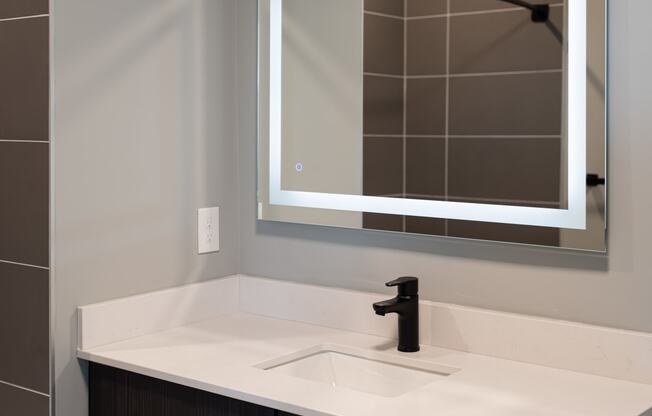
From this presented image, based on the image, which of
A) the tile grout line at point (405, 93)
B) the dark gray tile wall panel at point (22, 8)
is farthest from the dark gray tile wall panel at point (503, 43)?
the dark gray tile wall panel at point (22, 8)

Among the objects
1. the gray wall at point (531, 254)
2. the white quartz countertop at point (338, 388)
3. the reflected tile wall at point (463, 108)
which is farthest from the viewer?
the reflected tile wall at point (463, 108)

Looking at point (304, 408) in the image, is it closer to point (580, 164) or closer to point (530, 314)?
point (530, 314)

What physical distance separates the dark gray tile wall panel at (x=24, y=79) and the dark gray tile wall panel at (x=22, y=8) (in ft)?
0.05

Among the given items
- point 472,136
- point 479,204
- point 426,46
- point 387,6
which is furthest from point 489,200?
point 387,6

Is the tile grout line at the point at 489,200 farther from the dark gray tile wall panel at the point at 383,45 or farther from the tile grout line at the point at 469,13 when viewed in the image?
the tile grout line at the point at 469,13

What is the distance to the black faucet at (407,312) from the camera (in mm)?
1800

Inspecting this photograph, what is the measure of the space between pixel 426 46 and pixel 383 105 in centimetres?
Answer: 17

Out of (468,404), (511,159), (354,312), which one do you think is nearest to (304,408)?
(468,404)

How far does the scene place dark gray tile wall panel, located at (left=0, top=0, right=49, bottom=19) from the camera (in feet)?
5.79

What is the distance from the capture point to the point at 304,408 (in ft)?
4.78

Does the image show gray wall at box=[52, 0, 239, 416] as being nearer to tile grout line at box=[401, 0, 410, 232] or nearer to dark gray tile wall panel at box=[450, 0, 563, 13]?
tile grout line at box=[401, 0, 410, 232]

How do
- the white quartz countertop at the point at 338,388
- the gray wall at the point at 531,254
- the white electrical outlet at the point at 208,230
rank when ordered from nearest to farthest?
the white quartz countertop at the point at 338,388 < the gray wall at the point at 531,254 < the white electrical outlet at the point at 208,230

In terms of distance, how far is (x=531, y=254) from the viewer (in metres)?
1.72

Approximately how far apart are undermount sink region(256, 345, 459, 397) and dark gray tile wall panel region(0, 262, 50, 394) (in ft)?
1.64
